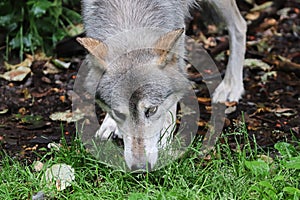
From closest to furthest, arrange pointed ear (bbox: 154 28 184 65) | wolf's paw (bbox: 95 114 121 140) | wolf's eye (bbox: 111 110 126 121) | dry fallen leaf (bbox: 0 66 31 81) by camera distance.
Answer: pointed ear (bbox: 154 28 184 65), wolf's eye (bbox: 111 110 126 121), wolf's paw (bbox: 95 114 121 140), dry fallen leaf (bbox: 0 66 31 81)

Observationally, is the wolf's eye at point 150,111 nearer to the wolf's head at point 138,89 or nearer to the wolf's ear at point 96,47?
the wolf's head at point 138,89

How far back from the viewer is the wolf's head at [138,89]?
4.21m

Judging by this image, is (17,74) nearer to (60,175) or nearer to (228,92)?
(228,92)

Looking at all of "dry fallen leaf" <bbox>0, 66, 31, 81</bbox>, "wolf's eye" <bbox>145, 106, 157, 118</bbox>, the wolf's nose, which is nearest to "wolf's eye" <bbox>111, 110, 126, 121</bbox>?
"wolf's eye" <bbox>145, 106, 157, 118</bbox>

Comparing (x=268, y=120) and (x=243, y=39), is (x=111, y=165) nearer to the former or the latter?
(x=268, y=120)

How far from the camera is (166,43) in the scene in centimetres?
424

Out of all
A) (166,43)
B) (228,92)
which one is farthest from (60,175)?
(228,92)

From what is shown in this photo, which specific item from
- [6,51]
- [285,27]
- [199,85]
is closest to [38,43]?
[6,51]

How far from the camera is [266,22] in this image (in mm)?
7609

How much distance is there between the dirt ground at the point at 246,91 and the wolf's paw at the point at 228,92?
0.34ft

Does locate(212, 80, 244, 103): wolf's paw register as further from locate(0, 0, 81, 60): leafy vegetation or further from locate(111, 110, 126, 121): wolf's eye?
locate(0, 0, 81, 60): leafy vegetation

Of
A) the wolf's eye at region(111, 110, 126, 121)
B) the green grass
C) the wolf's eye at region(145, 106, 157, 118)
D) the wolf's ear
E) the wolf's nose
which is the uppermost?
the wolf's ear

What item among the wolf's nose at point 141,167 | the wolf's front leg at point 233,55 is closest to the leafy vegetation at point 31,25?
the wolf's front leg at point 233,55

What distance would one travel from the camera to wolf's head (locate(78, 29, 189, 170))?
4.21m
